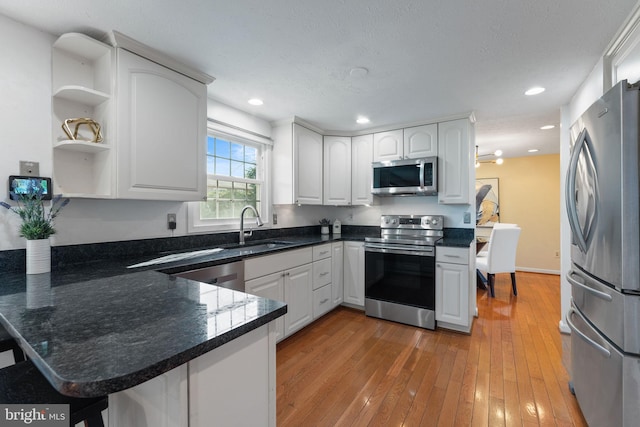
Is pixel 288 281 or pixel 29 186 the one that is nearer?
pixel 29 186

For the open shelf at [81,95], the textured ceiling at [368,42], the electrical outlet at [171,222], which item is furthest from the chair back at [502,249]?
the open shelf at [81,95]

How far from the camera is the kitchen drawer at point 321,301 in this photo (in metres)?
2.90

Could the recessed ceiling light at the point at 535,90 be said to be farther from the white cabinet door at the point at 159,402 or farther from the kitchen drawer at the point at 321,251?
the white cabinet door at the point at 159,402

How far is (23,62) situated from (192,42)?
0.89 m

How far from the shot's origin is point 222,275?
6.21 feet

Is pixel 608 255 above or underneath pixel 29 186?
underneath

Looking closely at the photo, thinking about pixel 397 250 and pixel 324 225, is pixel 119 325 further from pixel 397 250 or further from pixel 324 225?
pixel 324 225

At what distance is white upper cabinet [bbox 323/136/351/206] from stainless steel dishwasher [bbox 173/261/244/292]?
1.74 metres

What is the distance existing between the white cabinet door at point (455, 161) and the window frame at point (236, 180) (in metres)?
1.94

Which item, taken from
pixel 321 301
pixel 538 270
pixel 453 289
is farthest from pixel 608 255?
pixel 538 270

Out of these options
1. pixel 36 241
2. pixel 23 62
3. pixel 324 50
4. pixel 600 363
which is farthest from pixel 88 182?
pixel 600 363

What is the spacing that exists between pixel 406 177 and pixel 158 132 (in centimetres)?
249

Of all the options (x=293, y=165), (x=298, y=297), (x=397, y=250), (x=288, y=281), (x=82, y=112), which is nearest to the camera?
(x=82, y=112)

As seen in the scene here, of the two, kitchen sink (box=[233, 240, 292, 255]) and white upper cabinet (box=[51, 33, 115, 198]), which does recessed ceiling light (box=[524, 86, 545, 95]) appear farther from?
white upper cabinet (box=[51, 33, 115, 198])
